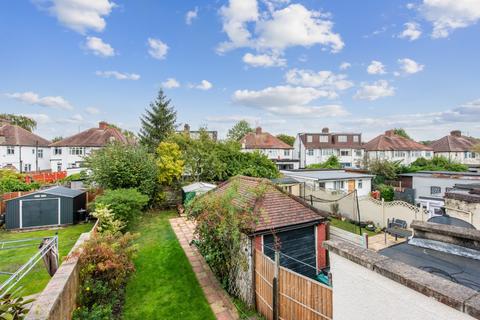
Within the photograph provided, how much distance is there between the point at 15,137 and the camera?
37406mm

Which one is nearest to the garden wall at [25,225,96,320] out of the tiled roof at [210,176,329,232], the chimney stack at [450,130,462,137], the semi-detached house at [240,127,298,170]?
the tiled roof at [210,176,329,232]

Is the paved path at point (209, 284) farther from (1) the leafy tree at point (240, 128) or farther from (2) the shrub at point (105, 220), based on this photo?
(1) the leafy tree at point (240, 128)

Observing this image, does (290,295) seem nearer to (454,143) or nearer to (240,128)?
(454,143)

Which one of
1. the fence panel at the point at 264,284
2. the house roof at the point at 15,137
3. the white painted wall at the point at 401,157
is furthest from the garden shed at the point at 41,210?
the white painted wall at the point at 401,157

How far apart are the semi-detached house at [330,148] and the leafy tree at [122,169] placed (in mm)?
33952

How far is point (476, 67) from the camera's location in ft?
46.1

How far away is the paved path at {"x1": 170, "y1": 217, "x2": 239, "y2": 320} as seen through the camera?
21.9 feet

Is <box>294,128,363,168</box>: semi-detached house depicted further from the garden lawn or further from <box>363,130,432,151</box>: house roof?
the garden lawn

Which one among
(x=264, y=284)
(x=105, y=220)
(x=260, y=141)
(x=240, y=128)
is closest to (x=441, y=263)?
(x=264, y=284)

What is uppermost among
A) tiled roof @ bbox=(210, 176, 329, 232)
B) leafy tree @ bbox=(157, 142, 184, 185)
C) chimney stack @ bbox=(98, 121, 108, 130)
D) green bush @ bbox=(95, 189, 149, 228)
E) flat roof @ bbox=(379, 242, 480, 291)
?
chimney stack @ bbox=(98, 121, 108, 130)

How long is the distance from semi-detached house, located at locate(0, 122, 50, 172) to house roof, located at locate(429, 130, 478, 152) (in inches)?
2883

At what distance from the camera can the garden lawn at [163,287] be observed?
670 centimetres

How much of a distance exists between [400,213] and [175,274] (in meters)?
13.4

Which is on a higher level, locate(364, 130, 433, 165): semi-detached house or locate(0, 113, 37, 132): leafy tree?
locate(0, 113, 37, 132): leafy tree
